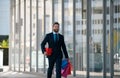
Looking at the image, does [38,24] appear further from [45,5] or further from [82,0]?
[82,0]

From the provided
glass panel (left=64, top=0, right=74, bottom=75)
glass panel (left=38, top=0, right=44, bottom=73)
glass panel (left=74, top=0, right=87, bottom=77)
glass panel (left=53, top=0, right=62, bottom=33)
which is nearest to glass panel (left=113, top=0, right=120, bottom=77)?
glass panel (left=74, top=0, right=87, bottom=77)

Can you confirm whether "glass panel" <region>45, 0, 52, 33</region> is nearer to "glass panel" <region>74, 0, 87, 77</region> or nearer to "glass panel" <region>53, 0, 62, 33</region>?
"glass panel" <region>53, 0, 62, 33</region>

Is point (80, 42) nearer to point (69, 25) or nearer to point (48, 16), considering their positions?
point (69, 25)

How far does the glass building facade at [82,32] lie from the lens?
14867mm

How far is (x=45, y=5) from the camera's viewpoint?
19.4 m


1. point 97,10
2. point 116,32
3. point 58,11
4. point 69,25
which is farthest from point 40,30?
point 116,32

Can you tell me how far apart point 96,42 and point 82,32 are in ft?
3.06

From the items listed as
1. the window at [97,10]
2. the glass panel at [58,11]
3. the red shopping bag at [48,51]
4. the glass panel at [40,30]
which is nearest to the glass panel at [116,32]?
the window at [97,10]

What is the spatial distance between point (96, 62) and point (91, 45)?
0.65 metres

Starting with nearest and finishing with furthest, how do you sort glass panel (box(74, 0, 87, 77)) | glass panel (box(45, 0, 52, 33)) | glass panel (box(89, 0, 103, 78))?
1. glass panel (box(89, 0, 103, 78))
2. glass panel (box(74, 0, 87, 77))
3. glass panel (box(45, 0, 52, 33))

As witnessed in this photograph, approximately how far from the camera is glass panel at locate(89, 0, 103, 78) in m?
15.2

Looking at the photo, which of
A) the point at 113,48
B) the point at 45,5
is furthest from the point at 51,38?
the point at 45,5

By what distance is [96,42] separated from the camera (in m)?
15.5

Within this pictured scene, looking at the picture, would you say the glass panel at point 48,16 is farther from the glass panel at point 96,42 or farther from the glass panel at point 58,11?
the glass panel at point 96,42
